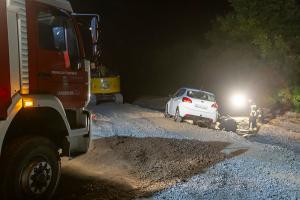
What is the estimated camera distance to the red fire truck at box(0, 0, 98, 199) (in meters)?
6.78

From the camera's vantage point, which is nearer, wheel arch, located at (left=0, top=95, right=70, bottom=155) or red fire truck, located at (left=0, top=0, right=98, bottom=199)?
red fire truck, located at (left=0, top=0, right=98, bottom=199)

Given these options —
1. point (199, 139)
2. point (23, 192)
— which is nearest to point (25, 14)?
point (23, 192)

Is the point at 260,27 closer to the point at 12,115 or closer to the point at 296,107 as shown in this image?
the point at 296,107

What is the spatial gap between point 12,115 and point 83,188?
2.49 meters

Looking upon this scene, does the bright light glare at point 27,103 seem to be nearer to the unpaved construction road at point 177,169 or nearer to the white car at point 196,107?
the unpaved construction road at point 177,169

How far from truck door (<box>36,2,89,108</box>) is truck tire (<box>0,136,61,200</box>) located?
84cm

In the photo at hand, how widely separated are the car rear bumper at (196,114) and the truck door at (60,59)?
38.3 feet

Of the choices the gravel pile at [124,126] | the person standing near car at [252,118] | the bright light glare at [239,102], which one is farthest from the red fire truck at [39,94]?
the bright light glare at [239,102]

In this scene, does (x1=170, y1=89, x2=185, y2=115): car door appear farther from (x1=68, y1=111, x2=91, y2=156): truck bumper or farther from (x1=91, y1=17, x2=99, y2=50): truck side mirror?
(x1=91, y1=17, x2=99, y2=50): truck side mirror

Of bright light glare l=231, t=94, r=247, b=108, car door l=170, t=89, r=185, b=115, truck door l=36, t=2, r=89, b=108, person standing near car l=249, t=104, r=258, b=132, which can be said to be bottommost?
bright light glare l=231, t=94, r=247, b=108

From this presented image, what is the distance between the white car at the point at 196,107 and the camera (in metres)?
20.1

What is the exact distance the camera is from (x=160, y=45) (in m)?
55.6

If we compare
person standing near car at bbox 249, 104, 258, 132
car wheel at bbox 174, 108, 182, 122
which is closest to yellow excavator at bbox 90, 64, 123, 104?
car wheel at bbox 174, 108, 182, 122

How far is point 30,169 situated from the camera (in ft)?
23.5
